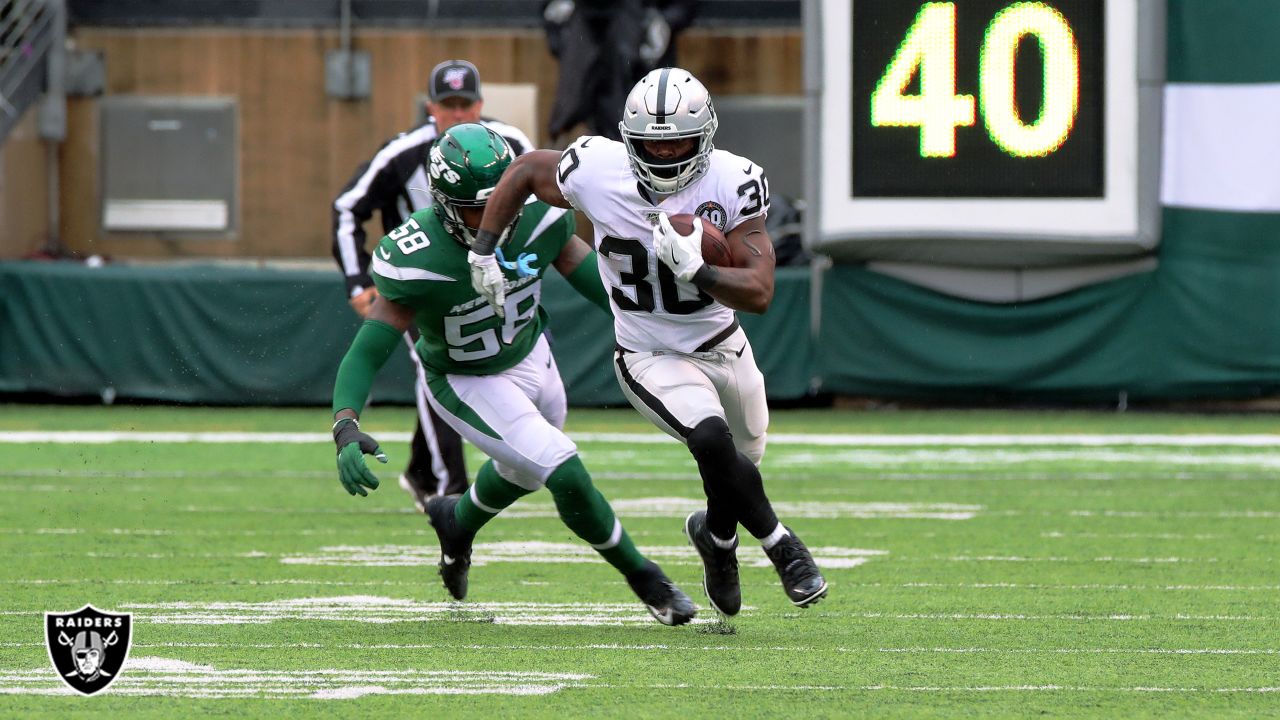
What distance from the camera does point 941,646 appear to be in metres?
5.17

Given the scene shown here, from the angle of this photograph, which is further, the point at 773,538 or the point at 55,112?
the point at 55,112

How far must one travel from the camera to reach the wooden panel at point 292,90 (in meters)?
17.2

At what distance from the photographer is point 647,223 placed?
548 centimetres

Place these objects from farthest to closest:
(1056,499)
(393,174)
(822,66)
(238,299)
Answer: (238,299) < (822,66) < (1056,499) < (393,174)

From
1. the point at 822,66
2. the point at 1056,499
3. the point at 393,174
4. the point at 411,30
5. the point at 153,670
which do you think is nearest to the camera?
the point at 153,670

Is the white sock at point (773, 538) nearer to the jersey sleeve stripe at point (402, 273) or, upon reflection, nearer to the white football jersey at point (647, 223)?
the white football jersey at point (647, 223)

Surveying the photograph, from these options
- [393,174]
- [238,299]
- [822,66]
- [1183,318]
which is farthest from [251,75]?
[393,174]

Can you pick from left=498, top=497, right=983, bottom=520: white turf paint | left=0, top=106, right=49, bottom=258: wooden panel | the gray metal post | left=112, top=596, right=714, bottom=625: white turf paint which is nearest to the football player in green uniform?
left=112, top=596, right=714, bottom=625: white turf paint

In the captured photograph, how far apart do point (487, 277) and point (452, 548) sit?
873mm

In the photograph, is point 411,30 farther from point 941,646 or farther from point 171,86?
point 941,646

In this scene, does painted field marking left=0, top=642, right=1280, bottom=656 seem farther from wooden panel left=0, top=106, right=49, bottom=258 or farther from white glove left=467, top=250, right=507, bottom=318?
wooden panel left=0, top=106, right=49, bottom=258

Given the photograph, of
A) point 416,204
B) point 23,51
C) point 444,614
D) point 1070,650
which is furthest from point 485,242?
point 23,51

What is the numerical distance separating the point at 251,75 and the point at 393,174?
9.88 m

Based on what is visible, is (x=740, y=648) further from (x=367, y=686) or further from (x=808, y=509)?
(x=808, y=509)
